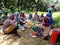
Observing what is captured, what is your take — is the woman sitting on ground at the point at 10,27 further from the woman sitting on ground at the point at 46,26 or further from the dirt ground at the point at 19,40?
the woman sitting on ground at the point at 46,26

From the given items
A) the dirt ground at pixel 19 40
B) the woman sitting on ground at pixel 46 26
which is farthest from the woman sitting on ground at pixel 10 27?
the woman sitting on ground at pixel 46 26

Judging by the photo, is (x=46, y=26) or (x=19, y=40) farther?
(x=46, y=26)

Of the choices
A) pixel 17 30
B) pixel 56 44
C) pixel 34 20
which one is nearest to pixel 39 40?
pixel 56 44

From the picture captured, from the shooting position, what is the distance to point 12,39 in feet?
20.6

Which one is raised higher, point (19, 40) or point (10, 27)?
point (10, 27)

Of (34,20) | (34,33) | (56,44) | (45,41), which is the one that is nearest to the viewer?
(56,44)

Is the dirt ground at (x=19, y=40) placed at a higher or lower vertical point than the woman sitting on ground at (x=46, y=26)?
lower

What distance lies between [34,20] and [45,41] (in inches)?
84.2

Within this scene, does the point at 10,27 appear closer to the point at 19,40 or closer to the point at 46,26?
the point at 19,40

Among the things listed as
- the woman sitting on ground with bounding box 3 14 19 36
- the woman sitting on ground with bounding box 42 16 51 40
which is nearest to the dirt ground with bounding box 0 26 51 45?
the woman sitting on ground with bounding box 3 14 19 36

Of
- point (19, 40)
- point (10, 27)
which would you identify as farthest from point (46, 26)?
point (10, 27)

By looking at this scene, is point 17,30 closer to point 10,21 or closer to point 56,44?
point 10,21

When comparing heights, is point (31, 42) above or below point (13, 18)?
below

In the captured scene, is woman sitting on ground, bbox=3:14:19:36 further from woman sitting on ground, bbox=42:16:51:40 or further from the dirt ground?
woman sitting on ground, bbox=42:16:51:40
